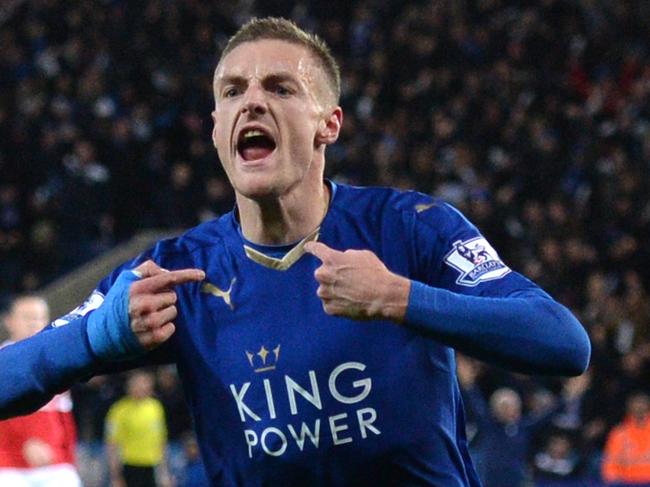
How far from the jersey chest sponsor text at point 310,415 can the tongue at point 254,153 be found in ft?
1.92

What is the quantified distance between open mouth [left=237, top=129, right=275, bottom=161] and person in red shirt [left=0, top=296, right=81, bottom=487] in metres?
4.59

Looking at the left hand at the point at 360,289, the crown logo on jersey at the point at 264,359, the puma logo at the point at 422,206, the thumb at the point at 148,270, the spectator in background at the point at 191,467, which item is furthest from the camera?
the spectator in background at the point at 191,467

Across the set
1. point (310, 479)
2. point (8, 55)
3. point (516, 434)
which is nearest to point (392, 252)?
point (310, 479)

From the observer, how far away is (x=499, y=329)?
3.20 m

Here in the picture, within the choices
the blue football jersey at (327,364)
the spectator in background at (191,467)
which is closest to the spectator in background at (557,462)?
the spectator in background at (191,467)

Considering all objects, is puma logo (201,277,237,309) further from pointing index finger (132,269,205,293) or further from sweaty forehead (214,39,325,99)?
sweaty forehead (214,39,325,99)

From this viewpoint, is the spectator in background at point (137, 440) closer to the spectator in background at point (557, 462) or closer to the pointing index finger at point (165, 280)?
the spectator in background at point (557, 462)

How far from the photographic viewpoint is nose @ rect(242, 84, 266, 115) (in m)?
3.61

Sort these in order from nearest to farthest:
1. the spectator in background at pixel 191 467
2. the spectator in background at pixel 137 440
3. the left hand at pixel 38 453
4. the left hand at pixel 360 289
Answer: the left hand at pixel 360 289, the left hand at pixel 38 453, the spectator in background at pixel 191 467, the spectator in background at pixel 137 440

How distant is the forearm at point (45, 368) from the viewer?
347cm

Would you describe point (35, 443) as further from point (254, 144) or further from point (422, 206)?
point (422, 206)

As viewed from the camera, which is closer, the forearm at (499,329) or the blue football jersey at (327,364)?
the forearm at (499,329)

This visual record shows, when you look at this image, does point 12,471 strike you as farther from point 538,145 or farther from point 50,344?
point 538,145

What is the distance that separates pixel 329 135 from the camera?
3846mm
